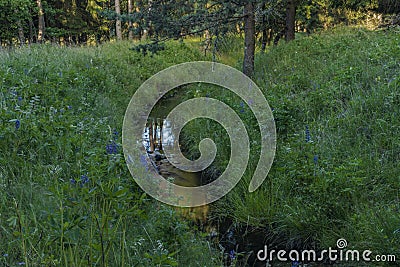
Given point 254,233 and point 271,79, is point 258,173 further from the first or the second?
point 271,79

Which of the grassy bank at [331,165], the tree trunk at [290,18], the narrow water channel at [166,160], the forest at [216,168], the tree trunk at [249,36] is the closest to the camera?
the forest at [216,168]

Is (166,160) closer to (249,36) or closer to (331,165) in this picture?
(331,165)

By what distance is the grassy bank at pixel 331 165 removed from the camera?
11.9 ft

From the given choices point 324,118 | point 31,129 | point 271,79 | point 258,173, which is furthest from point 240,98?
point 31,129

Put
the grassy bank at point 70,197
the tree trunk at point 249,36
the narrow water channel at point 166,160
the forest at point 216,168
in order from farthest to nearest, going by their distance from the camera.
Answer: the tree trunk at point 249,36, the narrow water channel at point 166,160, the forest at point 216,168, the grassy bank at point 70,197

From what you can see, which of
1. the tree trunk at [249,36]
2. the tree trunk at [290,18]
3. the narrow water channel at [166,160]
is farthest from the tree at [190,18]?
the tree trunk at [290,18]

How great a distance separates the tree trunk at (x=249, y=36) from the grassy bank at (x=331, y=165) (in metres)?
2.13

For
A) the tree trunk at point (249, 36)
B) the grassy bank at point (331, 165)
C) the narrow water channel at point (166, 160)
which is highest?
the tree trunk at point (249, 36)

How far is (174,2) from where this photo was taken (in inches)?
358

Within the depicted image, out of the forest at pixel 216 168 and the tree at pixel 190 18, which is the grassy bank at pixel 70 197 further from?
the tree at pixel 190 18

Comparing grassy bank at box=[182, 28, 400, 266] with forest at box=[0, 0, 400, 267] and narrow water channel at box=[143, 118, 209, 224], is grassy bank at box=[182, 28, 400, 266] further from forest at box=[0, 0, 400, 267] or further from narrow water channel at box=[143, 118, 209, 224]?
narrow water channel at box=[143, 118, 209, 224]

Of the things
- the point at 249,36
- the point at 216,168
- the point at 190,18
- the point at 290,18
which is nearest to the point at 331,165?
the point at 216,168

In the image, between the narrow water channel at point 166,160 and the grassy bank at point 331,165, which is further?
the narrow water channel at point 166,160

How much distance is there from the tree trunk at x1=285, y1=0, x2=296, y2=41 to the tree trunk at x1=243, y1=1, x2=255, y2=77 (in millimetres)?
3079
